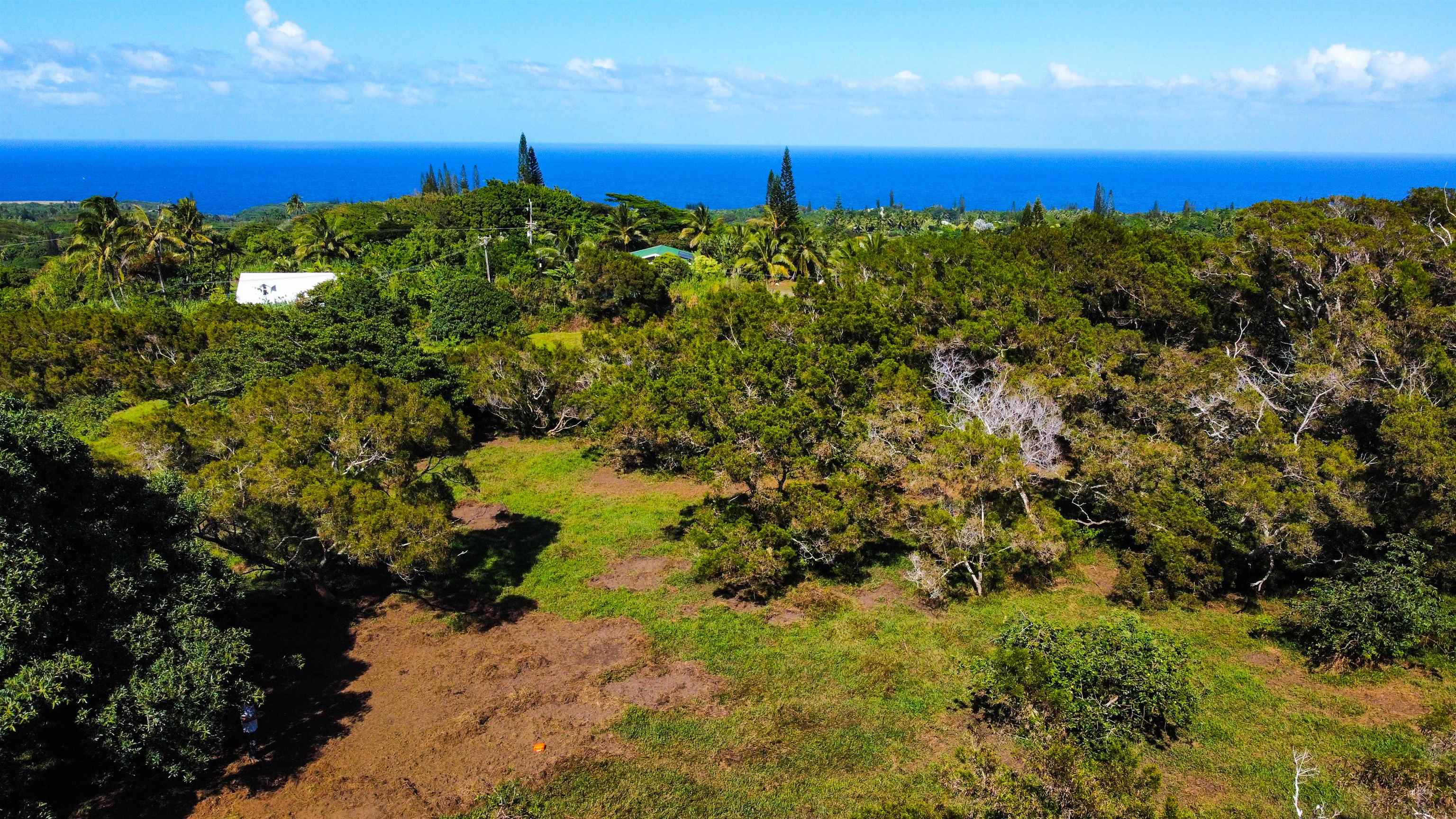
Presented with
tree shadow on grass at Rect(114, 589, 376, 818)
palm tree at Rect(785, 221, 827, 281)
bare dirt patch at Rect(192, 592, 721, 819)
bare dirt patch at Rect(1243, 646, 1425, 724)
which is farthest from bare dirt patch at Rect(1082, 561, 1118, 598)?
palm tree at Rect(785, 221, 827, 281)

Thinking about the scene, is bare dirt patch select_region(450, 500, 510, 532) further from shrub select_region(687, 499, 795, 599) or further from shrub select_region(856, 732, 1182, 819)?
shrub select_region(856, 732, 1182, 819)

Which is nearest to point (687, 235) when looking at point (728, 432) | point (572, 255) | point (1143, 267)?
point (572, 255)

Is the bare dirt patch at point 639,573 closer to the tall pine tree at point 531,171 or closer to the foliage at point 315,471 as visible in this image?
the foliage at point 315,471

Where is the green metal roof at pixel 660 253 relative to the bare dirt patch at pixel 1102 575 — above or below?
above

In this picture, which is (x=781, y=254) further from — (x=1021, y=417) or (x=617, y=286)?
(x=1021, y=417)

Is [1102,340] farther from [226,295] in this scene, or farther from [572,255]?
[226,295]

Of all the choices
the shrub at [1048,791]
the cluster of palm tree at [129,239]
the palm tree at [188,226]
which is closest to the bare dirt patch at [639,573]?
the shrub at [1048,791]

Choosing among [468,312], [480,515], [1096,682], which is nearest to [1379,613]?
[1096,682]
